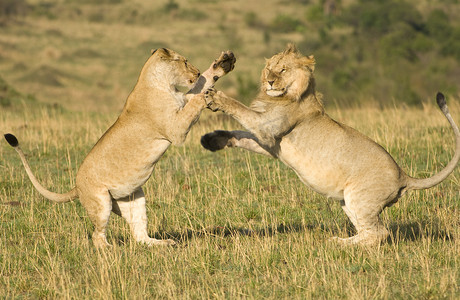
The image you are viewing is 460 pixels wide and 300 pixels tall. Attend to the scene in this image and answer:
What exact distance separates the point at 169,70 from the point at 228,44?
120 feet

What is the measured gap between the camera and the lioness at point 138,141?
18.7 feet

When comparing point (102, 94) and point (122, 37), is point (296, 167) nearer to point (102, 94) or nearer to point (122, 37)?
point (102, 94)

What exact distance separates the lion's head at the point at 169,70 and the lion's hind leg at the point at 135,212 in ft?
3.39

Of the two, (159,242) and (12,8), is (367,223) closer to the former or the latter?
(159,242)

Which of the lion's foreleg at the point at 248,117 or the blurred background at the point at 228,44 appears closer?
the lion's foreleg at the point at 248,117

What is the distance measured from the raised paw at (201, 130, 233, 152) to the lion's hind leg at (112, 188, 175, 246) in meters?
0.84

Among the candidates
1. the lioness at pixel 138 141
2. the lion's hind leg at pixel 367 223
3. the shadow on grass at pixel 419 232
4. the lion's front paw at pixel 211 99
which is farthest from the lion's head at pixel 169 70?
the shadow on grass at pixel 419 232

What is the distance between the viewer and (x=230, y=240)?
5910mm

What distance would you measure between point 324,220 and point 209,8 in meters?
49.8

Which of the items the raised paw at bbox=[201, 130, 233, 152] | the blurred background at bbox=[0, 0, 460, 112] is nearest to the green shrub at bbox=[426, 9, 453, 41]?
the blurred background at bbox=[0, 0, 460, 112]

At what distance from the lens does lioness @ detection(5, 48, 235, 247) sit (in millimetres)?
5715

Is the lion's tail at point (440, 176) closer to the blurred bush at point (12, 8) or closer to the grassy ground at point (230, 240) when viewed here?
the grassy ground at point (230, 240)

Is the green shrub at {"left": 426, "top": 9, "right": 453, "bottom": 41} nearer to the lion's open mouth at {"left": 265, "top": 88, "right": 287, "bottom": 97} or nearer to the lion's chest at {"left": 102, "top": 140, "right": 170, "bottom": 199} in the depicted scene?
the lion's open mouth at {"left": 265, "top": 88, "right": 287, "bottom": 97}

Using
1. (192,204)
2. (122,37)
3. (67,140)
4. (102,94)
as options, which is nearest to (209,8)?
(122,37)
